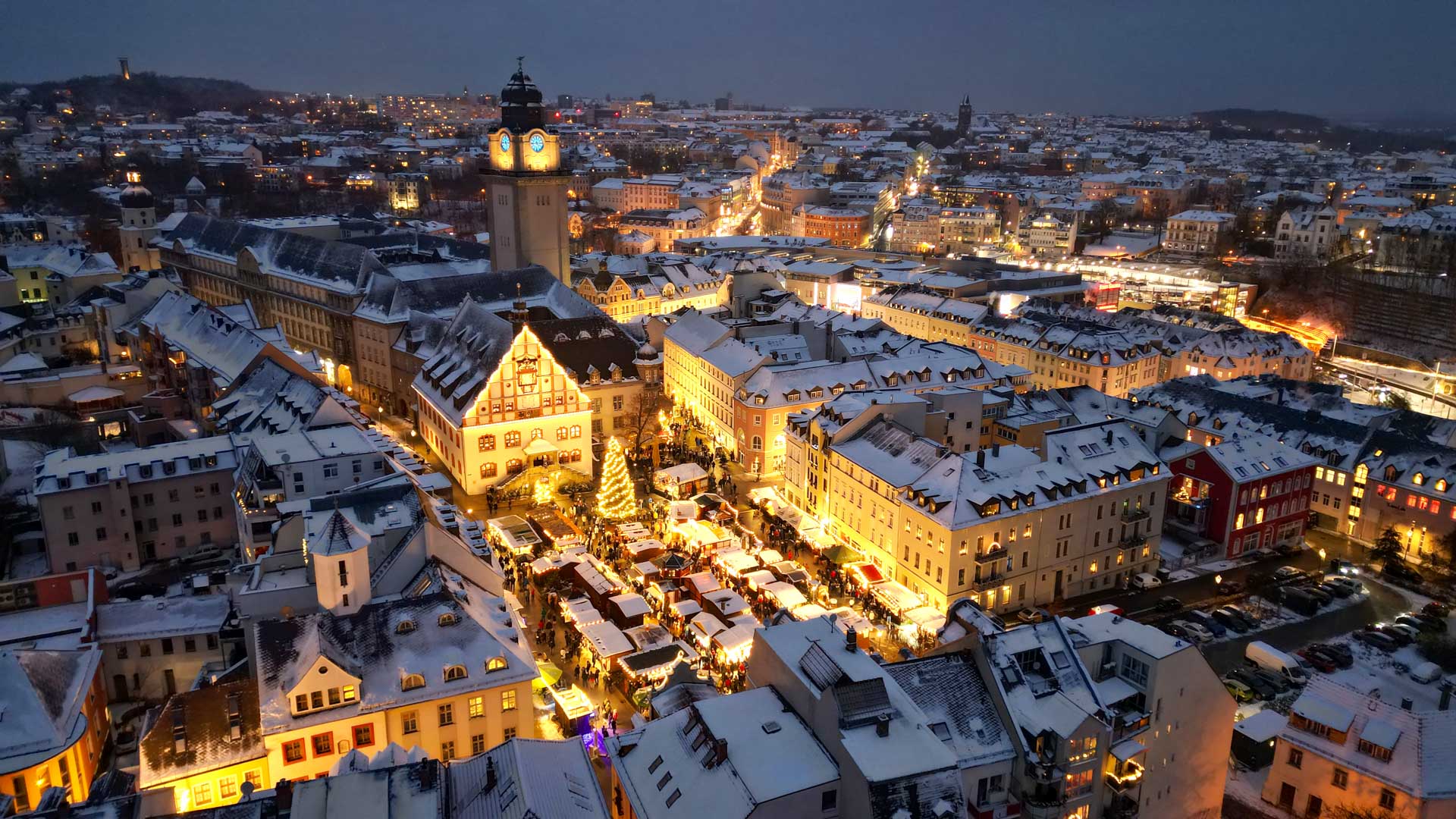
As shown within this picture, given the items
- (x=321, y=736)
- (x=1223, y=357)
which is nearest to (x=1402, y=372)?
(x=1223, y=357)

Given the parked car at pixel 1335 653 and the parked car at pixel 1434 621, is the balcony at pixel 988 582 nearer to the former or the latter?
the parked car at pixel 1335 653

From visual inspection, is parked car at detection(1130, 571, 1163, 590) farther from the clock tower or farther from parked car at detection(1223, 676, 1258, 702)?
the clock tower

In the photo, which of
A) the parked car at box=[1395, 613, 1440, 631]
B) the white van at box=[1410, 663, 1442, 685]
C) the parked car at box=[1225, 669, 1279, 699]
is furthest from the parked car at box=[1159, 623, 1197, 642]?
the parked car at box=[1395, 613, 1440, 631]

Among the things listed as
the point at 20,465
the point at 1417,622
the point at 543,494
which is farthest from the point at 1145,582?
the point at 20,465

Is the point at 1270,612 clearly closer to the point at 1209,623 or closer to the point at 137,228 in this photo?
the point at 1209,623

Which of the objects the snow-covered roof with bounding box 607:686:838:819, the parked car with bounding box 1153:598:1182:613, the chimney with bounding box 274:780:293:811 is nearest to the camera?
the chimney with bounding box 274:780:293:811

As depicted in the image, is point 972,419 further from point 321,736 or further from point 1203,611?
point 321,736
